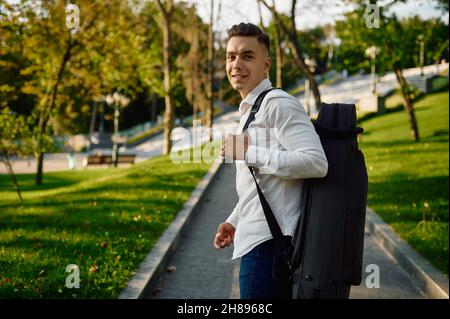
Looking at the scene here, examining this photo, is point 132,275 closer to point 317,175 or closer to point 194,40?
point 317,175

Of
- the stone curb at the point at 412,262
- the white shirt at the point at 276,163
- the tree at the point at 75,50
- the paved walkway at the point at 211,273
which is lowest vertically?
the paved walkway at the point at 211,273

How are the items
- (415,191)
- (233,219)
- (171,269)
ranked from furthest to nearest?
1. (415,191)
2. (171,269)
3. (233,219)

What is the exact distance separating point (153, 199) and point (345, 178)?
25.0 ft

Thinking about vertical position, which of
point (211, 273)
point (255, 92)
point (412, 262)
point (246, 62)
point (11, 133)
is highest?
point (246, 62)

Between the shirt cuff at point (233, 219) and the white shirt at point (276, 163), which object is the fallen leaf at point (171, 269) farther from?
the white shirt at point (276, 163)

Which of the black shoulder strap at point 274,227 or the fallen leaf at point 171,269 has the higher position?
the black shoulder strap at point 274,227

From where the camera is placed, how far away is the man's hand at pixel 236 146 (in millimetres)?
2225

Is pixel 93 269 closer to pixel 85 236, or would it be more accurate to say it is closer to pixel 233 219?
pixel 85 236

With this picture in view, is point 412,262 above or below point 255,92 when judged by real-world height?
below

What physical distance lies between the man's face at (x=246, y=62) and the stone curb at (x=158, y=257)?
2.83 metres

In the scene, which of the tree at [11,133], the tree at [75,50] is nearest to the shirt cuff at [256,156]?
the tree at [11,133]

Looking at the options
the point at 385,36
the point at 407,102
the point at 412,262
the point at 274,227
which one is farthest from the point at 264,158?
the point at 407,102

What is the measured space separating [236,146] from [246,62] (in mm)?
430

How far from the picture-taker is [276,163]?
211 cm
